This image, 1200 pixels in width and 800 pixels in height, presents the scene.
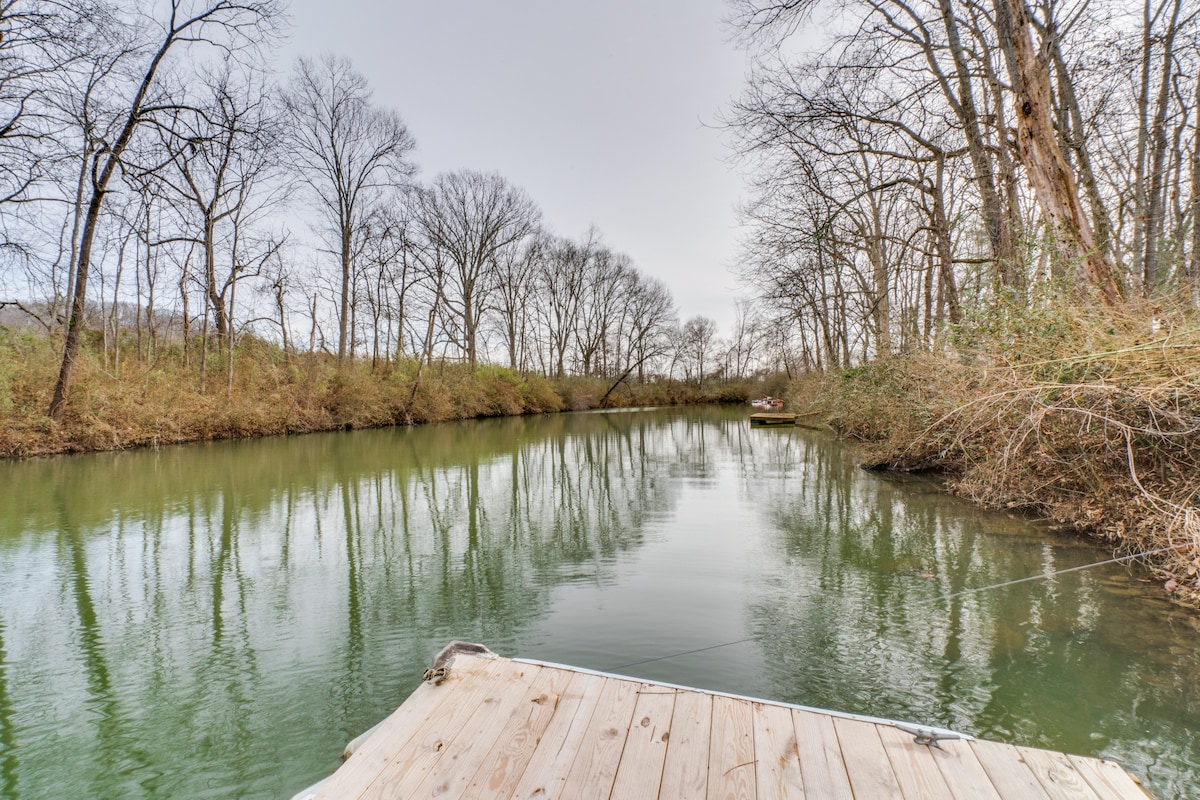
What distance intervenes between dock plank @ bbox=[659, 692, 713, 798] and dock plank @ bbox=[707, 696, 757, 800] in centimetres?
2

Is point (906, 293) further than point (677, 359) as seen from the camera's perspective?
No

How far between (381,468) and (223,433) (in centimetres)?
827

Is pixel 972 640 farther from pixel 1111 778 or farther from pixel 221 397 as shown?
pixel 221 397

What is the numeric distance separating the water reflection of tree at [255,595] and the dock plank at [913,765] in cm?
234

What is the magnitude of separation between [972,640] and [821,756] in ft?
8.36

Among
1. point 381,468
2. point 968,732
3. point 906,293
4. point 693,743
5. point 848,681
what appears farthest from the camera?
point 906,293

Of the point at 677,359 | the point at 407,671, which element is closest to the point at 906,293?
the point at 407,671

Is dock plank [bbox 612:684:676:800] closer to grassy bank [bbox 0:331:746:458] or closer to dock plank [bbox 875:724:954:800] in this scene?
dock plank [bbox 875:724:954:800]

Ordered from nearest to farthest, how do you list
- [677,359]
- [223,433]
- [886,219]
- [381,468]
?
[381,468] < [223,433] < [886,219] < [677,359]

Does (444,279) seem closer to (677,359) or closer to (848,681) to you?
(848,681)

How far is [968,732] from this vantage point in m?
2.62

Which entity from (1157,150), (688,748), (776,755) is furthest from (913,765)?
(1157,150)

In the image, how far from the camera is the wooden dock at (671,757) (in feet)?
5.59

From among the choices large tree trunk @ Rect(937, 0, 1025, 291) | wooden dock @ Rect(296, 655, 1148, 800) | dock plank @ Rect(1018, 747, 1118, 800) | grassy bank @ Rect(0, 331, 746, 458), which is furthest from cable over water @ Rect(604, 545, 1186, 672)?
grassy bank @ Rect(0, 331, 746, 458)
